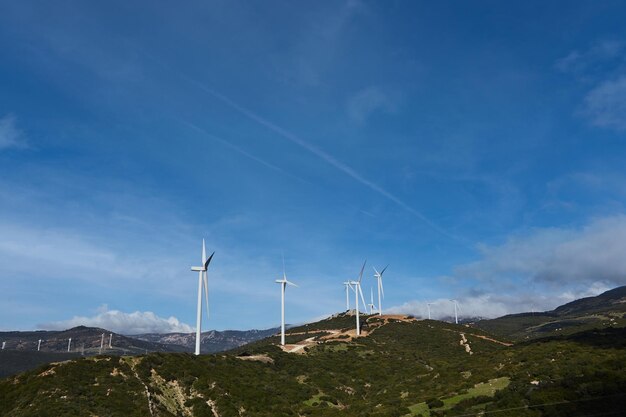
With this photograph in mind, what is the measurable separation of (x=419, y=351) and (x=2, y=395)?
279ft

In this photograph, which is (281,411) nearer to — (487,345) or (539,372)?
(539,372)

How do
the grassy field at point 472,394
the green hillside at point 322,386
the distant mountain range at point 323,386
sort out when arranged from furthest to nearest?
→ the grassy field at point 472,394 < the green hillside at point 322,386 < the distant mountain range at point 323,386

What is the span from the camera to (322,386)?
75.4 meters

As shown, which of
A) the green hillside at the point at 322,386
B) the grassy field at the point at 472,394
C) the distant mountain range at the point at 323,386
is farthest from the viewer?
the grassy field at the point at 472,394

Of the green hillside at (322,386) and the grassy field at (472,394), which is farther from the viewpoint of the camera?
the grassy field at (472,394)

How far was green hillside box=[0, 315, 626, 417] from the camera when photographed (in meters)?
39.6

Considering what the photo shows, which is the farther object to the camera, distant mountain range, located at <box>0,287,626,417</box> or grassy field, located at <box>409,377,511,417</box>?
grassy field, located at <box>409,377,511,417</box>

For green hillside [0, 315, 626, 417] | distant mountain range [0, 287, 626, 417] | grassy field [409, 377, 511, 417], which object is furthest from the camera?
grassy field [409, 377, 511, 417]

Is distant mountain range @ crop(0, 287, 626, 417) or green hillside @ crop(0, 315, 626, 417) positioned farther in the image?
green hillside @ crop(0, 315, 626, 417)

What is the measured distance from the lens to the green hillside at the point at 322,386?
1559 inches

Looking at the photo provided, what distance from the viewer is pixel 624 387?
1405 inches

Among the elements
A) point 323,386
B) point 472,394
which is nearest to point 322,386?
point 323,386

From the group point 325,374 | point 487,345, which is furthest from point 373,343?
point 325,374

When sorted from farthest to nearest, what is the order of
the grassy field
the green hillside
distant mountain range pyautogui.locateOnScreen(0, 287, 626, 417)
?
the grassy field
the green hillside
distant mountain range pyautogui.locateOnScreen(0, 287, 626, 417)
